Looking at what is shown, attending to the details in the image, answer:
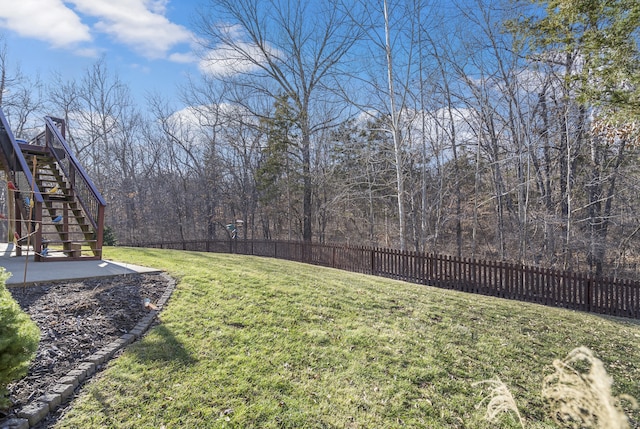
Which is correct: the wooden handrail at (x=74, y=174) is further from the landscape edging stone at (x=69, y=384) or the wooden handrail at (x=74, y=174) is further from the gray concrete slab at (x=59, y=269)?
the landscape edging stone at (x=69, y=384)

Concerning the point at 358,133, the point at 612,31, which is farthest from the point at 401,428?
the point at 358,133

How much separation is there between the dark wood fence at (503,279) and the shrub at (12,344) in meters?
8.69

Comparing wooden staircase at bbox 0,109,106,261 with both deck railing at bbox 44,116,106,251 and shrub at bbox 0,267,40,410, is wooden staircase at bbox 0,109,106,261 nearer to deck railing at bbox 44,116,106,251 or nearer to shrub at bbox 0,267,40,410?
deck railing at bbox 44,116,106,251

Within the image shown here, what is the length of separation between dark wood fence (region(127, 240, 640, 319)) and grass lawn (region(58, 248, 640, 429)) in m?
2.22

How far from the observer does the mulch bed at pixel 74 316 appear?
2.73 metres

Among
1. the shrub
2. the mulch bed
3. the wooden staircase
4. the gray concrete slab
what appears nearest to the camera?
the shrub

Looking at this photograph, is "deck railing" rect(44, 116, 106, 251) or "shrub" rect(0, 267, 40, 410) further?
"deck railing" rect(44, 116, 106, 251)

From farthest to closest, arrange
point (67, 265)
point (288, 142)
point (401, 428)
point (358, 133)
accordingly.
→ point (358, 133), point (288, 142), point (67, 265), point (401, 428)

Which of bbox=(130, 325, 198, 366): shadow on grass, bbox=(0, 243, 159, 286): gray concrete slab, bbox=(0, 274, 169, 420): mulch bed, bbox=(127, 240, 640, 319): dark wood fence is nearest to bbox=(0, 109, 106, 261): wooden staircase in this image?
bbox=(0, 243, 159, 286): gray concrete slab

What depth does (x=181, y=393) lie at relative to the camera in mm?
2709

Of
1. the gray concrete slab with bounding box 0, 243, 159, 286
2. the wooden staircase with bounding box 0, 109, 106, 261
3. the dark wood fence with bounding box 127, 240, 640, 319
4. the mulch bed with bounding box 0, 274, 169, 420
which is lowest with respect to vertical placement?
the dark wood fence with bounding box 127, 240, 640, 319

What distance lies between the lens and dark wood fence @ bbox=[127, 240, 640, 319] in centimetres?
741

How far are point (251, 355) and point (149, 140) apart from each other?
26023mm

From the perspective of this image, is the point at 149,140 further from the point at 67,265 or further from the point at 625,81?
the point at 625,81
